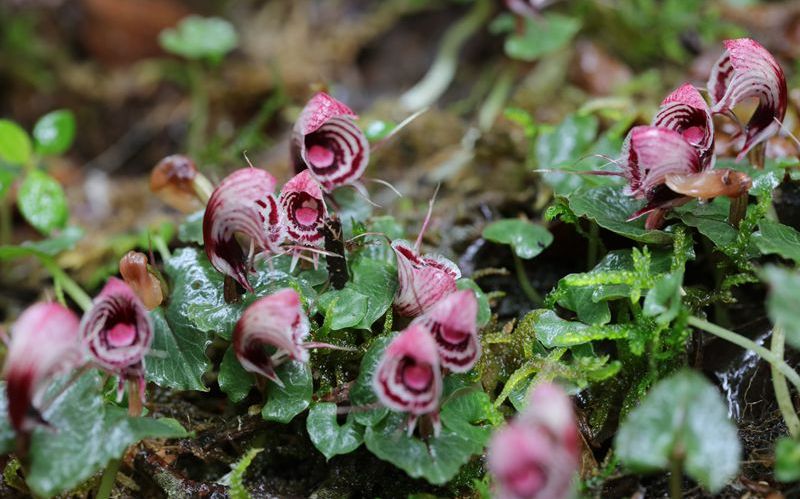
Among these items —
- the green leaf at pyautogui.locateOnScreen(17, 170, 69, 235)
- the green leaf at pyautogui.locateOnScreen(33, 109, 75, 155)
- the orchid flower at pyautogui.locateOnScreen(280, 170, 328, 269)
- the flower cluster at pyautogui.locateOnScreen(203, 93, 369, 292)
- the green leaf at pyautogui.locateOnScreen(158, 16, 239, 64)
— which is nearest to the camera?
the flower cluster at pyautogui.locateOnScreen(203, 93, 369, 292)

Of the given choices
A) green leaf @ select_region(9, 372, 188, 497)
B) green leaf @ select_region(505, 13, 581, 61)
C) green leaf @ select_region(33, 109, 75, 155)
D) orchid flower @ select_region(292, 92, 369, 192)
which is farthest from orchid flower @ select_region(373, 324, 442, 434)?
green leaf @ select_region(505, 13, 581, 61)

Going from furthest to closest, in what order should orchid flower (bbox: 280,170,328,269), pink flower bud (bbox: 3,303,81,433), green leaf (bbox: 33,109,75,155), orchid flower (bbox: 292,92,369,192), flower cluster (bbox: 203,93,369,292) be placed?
green leaf (bbox: 33,109,75,155) → orchid flower (bbox: 292,92,369,192) → orchid flower (bbox: 280,170,328,269) → flower cluster (bbox: 203,93,369,292) → pink flower bud (bbox: 3,303,81,433)

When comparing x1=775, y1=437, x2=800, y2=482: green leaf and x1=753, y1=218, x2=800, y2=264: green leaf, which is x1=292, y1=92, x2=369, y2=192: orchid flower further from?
x1=775, y1=437, x2=800, y2=482: green leaf

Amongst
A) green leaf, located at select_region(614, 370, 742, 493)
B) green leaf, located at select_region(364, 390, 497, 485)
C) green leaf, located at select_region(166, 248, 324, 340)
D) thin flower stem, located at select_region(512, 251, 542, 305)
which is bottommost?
thin flower stem, located at select_region(512, 251, 542, 305)

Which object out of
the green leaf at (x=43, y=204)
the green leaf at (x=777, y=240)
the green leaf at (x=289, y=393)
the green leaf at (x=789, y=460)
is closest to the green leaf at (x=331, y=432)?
the green leaf at (x=289, y=393)

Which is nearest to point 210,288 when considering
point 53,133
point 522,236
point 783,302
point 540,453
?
point 522,236

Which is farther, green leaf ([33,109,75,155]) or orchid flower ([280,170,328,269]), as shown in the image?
green leaf ([33,109,75,155])

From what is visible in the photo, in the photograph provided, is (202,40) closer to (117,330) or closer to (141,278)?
(141,278)
